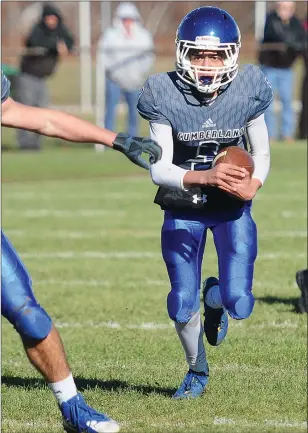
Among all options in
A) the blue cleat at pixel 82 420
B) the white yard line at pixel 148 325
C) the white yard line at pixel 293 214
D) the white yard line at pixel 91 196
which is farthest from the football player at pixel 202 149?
the white yard line at pixel 91 196

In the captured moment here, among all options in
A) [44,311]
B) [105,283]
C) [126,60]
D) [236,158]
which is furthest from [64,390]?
[126,60]

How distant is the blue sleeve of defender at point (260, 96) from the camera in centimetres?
473

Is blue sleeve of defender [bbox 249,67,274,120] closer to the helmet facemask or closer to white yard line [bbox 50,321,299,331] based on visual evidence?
the helmet facemask

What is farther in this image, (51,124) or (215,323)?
(215,323)

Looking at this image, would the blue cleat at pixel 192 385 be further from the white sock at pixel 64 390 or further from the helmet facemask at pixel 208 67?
the helmet facemask at pixel 208 67

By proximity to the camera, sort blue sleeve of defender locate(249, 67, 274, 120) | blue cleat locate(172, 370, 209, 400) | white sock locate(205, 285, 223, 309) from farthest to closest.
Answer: white sock locate(205, 285, 223, 309), blue sleeve of defender locate(249, 67, 274, 120), blue cleat locate(172, 370, 209, 400)

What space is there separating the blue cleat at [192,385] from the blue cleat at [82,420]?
78 cm

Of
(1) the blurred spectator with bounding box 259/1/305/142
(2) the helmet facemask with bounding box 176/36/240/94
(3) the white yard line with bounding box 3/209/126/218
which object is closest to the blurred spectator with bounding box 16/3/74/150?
(1) the blurred spectator with bounding box 259/1/305/142

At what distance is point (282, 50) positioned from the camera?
14789 mm

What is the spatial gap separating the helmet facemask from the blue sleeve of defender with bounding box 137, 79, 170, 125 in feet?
0.53

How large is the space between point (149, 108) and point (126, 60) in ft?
34.7

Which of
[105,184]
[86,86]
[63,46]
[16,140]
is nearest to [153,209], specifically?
[105,184]

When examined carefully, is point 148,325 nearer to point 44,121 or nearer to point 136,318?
point 136,318

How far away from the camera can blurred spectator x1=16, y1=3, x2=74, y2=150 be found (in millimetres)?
14828
